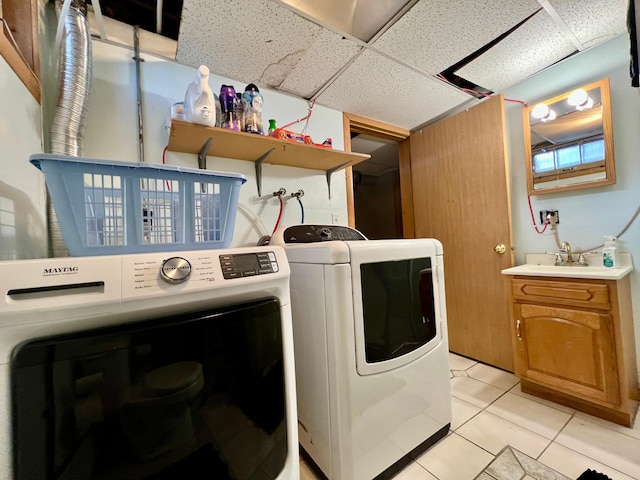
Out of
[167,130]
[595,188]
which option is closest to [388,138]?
[595,188]

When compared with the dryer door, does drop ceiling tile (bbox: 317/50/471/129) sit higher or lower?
higher

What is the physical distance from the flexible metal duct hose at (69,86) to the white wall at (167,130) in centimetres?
21

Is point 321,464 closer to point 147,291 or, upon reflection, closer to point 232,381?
point 232,381

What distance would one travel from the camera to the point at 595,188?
1.74 m

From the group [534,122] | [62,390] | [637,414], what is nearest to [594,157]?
[534,122]

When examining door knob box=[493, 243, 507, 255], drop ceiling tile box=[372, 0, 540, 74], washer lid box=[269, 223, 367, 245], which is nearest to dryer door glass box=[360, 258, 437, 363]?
washer lid box=[269, 223, 367, 245]

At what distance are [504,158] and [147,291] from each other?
7.86 feet

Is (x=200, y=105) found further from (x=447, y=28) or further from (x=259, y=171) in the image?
(x=447, y=28)

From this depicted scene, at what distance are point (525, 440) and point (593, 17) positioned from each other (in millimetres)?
2251

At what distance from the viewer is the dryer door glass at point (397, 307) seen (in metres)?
1.08

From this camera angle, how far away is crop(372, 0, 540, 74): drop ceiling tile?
1283mm

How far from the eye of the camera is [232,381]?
0.71m

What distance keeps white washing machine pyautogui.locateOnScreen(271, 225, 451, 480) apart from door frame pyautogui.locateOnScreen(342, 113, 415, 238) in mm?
1036

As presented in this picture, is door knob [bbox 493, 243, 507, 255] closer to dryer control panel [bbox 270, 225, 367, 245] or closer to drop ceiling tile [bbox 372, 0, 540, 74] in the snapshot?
dryer control panel [bbox 270, 225, 367, 245]
